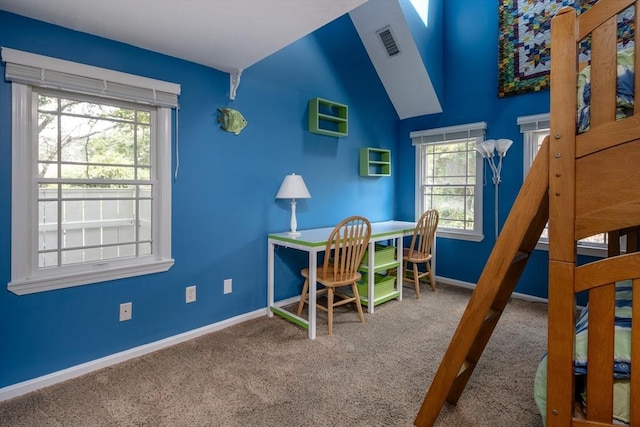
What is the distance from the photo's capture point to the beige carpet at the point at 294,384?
164cm

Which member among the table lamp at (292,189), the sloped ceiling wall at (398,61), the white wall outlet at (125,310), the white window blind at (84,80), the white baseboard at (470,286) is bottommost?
the white baseboard at (470,286)

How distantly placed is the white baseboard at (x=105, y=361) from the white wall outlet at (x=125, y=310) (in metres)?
0.22

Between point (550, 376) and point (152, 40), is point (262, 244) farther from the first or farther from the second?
point (550, 376)

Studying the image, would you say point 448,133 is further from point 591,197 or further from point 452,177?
point 591,197

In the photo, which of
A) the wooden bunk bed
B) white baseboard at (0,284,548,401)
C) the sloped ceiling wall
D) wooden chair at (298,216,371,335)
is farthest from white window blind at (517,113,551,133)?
white baseboard at (0,284,548,401)

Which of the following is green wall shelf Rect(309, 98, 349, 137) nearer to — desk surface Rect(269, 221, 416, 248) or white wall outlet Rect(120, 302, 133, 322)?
desk surface Rect(269, 221, 416, 248)

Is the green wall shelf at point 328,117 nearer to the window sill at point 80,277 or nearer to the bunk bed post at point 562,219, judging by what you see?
the window sill at point 80,277

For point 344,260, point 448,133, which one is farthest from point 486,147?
point 344,260

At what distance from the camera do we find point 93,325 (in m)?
2.08

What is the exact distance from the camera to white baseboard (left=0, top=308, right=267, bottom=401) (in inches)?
72.1

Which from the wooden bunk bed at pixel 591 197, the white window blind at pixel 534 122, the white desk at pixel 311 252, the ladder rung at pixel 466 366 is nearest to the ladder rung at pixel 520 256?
the wooden bunk bed at pixel 591 197

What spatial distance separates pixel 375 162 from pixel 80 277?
297 centimetres

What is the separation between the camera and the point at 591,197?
39.9 inches

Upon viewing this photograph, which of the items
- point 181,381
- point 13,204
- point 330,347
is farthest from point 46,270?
point 330,347
